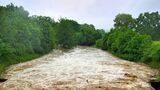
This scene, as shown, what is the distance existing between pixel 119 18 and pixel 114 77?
3055 inches

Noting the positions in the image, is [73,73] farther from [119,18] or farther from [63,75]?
[119,18]

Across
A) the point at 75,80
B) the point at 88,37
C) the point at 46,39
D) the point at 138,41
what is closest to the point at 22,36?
the point at 138,41

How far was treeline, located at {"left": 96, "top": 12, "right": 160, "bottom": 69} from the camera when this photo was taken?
48.8 m

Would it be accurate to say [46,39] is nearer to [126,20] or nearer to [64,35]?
[64,35]

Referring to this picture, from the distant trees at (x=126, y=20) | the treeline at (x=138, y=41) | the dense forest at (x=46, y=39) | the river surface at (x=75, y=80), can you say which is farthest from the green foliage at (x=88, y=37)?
the river surface at (x=75, y=80)

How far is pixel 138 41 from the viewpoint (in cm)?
5600

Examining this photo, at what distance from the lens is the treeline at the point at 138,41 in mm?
48812

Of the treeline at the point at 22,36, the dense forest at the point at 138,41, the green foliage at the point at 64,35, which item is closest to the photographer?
the treeline at the point at 22,36

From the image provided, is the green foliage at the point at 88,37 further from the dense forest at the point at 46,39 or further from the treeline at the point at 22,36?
the treeline at the point at 22,36

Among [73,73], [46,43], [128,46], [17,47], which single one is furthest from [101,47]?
[73,73]

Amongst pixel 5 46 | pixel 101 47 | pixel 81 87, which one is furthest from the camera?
pixel 101 47

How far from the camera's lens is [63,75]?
113 feet

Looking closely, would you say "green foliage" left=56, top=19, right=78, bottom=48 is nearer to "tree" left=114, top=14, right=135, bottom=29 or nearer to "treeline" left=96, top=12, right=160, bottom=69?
"treeline" left=96, top=12, right=160, bottom=69

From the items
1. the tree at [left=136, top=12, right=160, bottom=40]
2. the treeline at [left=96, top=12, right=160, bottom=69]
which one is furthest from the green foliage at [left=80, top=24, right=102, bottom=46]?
the tree at [left=136, top=12, right=160, bottom=40]
